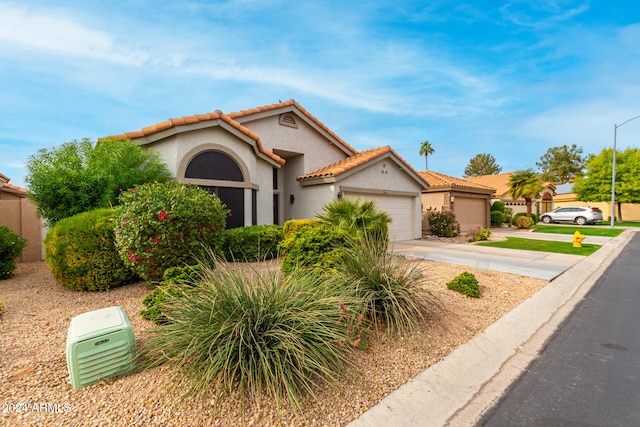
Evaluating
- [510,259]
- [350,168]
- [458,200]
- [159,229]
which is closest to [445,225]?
[458,200]

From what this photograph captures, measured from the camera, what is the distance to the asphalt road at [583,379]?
2.81 m

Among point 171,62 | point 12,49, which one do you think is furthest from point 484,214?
point 12,49

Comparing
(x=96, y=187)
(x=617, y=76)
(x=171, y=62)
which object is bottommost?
(x=96, y=187)

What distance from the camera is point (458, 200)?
19375 millimetres

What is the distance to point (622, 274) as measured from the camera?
877cm

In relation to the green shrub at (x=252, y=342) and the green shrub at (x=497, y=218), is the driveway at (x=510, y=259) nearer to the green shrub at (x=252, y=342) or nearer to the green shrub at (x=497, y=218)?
the green shrub at (x=252, y=342)

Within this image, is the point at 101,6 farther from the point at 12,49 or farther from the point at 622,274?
the point at 622,274

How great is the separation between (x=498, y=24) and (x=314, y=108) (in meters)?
8.77

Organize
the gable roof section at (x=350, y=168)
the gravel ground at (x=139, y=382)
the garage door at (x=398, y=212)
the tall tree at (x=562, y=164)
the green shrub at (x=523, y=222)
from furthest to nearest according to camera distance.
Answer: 1. the tall tree at (x=562, y=164)
2. the green shrub at (x=523, y=222)
3. the garage door at (x=398, y=212)
4. the gable roof section at (x=350, y=168)
5. the gravel ground at (x=139, y=382)

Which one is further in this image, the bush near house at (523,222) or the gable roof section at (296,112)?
the bush near house at (523,222)

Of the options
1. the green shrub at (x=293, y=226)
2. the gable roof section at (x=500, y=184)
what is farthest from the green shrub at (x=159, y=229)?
the gable roof section at (x=500, y=184)

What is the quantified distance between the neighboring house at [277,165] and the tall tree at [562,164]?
53329mm

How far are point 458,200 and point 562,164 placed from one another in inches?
2046

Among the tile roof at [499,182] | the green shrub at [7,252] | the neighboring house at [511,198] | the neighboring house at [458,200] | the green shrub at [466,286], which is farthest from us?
the tile roof at [499,182]
